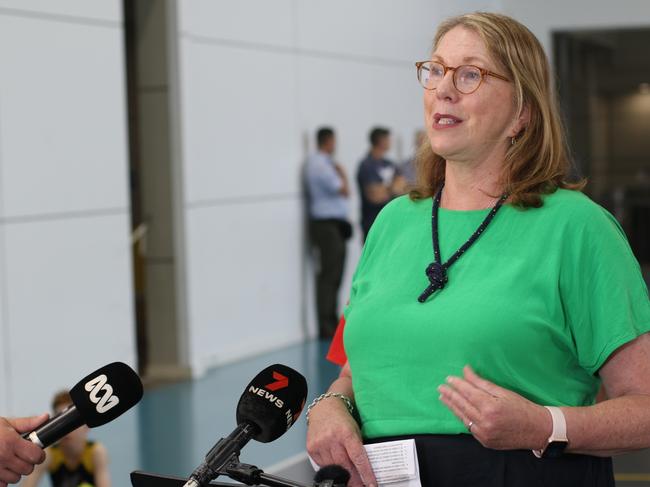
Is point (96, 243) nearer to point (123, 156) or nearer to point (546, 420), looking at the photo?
point (123, 156)

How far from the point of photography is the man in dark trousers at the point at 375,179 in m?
11.5

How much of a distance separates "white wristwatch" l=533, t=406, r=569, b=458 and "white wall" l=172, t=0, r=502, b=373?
24.8 ft

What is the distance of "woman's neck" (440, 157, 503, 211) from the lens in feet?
7.18

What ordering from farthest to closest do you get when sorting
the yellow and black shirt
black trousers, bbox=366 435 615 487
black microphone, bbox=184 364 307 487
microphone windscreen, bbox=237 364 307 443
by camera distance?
the yellow and black shirt → black trousers, bbox=366 435 615 487 → microphone windscreen, bbox=237 364 307 443 → black microphone, bbox=184 364 307 487

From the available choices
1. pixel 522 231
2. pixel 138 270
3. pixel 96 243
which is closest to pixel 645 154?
pixel 138 270

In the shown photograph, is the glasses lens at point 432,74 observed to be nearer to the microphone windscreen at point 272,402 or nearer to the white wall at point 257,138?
the microphone windscreen at point 272,402

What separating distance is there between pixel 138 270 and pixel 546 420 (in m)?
8.03

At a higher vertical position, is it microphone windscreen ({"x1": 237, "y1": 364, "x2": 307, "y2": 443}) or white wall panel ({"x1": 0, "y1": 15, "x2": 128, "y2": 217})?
white wall panel ({"x1": 0, "y1": 15, "x2": 128, "y2": 217})

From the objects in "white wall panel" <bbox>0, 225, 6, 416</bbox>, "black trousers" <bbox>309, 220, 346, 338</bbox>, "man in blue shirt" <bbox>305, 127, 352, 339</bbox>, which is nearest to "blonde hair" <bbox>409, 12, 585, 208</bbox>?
"white wall panel" <bbox>0, 225, 6, 416</bbox>

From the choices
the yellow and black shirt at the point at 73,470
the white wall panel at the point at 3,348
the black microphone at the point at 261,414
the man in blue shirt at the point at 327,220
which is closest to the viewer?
the black microphone at the point at 261,414

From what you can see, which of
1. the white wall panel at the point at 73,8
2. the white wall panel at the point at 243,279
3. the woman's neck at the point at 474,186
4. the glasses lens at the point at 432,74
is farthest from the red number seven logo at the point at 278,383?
the white wall panel at the point at 243,279

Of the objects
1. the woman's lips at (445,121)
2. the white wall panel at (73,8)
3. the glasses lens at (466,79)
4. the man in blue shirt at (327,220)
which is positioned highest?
the white wall panel at (73,8)

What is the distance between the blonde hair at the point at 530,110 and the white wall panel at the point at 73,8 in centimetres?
575

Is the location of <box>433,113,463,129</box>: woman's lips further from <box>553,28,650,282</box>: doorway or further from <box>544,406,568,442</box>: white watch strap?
<box>553,28,650,282</box>: doorway
